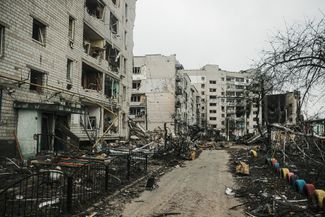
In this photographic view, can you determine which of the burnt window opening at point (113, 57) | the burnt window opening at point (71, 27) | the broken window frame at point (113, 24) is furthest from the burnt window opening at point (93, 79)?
the burnt window opening at point (71, 27)

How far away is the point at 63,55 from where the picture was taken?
1953cm

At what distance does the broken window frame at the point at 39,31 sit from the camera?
1698 cm

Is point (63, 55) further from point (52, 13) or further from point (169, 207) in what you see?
point (169, 207)

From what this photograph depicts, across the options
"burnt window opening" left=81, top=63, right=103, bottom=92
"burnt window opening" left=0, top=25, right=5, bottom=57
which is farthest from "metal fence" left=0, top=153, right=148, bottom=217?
"burnt window opening" left=81, top=63, right=103, bottom=92

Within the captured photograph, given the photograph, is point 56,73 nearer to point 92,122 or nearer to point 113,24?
point 92,122

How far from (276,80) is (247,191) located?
154 inches

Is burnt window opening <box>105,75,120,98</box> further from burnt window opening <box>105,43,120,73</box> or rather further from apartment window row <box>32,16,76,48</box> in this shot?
apartment window row <box>32,16,76,48</box>

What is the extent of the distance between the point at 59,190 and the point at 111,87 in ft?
68.0

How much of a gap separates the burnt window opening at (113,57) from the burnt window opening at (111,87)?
1116mm

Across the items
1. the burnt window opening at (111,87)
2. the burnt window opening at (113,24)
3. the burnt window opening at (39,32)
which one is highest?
the burnt window opening at (113,24)

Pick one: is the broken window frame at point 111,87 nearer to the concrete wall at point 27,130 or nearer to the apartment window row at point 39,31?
the apartment window row at point 39,31

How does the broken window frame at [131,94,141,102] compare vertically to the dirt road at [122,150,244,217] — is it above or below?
above

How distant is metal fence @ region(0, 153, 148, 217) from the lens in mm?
6620

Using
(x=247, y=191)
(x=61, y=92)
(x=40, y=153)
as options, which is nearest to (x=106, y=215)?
(x=247, y=191)
